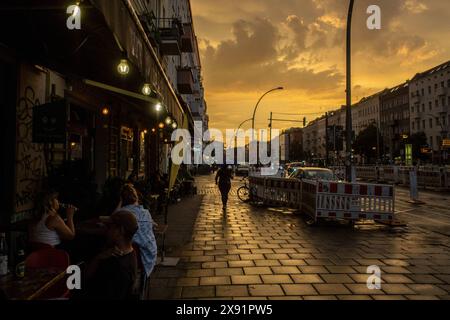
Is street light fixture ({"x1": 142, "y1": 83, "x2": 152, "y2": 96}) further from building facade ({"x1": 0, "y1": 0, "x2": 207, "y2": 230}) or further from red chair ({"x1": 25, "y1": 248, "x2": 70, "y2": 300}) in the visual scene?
red chair ({"x1": 25, "y1": 248, "x2": 70, "y2": 300})

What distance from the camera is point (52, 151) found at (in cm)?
809

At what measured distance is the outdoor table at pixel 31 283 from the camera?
9.93 feet

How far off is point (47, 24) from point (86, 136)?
6301 mm

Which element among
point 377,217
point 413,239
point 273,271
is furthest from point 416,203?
point 273,271

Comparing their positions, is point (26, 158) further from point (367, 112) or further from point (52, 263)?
point (367, 112)

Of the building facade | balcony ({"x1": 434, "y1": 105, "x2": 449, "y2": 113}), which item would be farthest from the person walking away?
balcony ({"x1": 434, "y1": 105, "x2": 449, "y2": 113})

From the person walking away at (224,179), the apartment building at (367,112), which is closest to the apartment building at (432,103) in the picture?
Answer: the apartment building at (367,112)

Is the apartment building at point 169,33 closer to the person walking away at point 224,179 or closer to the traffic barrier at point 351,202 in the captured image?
the person walking away at point 224,179

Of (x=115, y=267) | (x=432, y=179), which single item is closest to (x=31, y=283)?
(x=115, y=267)

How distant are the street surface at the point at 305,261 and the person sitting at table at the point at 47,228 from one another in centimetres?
143

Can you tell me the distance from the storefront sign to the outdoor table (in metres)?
3.64

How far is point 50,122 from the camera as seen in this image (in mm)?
6887

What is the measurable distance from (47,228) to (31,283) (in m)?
1.41

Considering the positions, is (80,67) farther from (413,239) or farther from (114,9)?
(413,239)
